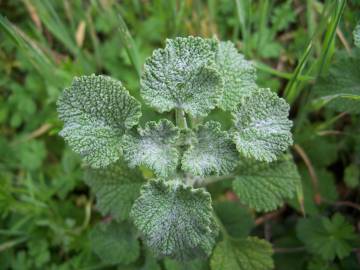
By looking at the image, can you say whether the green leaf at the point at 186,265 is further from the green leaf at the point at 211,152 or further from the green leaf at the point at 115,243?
the green leaf at the point at 211,152

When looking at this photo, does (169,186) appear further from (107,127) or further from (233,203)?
(233,203)

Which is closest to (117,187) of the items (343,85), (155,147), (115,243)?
(115,243)

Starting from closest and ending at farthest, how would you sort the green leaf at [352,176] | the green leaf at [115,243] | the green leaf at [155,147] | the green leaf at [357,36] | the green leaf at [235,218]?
1. the green leaf at [155,147]
2. the green leaf at [357,36]
3. the green leaf at [115,243]
4. the green leaf at [235,218]
5. the green leaf at [352,176]

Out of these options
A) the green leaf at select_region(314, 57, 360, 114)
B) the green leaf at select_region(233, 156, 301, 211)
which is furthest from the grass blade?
the green leaf at select_region(314, 57, 360, 114)

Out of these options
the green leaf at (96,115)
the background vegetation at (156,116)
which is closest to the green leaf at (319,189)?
the background vegetation at (156,116)

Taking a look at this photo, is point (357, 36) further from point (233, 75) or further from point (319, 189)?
point (319, 189)

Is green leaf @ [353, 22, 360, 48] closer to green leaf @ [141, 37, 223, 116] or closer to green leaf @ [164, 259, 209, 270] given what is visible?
green leaf @ [141, 37, 223, 116]
